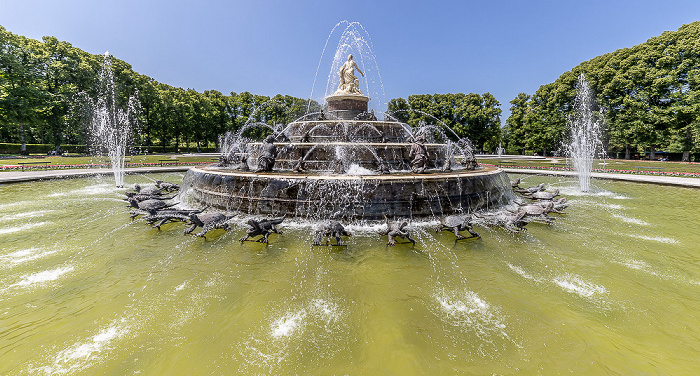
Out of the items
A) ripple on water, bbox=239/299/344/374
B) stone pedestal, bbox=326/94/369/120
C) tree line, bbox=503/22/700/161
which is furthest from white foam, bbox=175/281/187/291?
tree line, bbox=503/22/700/161

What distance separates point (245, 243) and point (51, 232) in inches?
251

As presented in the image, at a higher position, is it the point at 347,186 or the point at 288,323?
the point at 347,186

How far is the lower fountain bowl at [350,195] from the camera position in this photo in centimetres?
931

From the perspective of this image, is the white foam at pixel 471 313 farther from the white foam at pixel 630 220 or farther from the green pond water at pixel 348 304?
the white foam at pixel 630 220

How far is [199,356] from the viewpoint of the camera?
360 centimetres

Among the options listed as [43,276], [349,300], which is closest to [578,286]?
[349,300]

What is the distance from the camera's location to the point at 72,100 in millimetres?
43375

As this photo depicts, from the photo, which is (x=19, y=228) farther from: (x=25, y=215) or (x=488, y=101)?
(x=488, y=101)

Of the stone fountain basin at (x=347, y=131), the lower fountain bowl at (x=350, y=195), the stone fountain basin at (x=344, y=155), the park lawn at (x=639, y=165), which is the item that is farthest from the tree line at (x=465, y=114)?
the lower fountain bowl at (x=350, y=195)

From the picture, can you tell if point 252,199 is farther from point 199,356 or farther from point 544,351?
point 544,351

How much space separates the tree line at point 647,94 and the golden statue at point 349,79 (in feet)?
145

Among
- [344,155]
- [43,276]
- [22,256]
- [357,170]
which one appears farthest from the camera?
[344,155]

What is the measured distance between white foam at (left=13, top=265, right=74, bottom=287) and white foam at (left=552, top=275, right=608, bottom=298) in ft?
33.9

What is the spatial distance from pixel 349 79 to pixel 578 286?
64.6 ft
